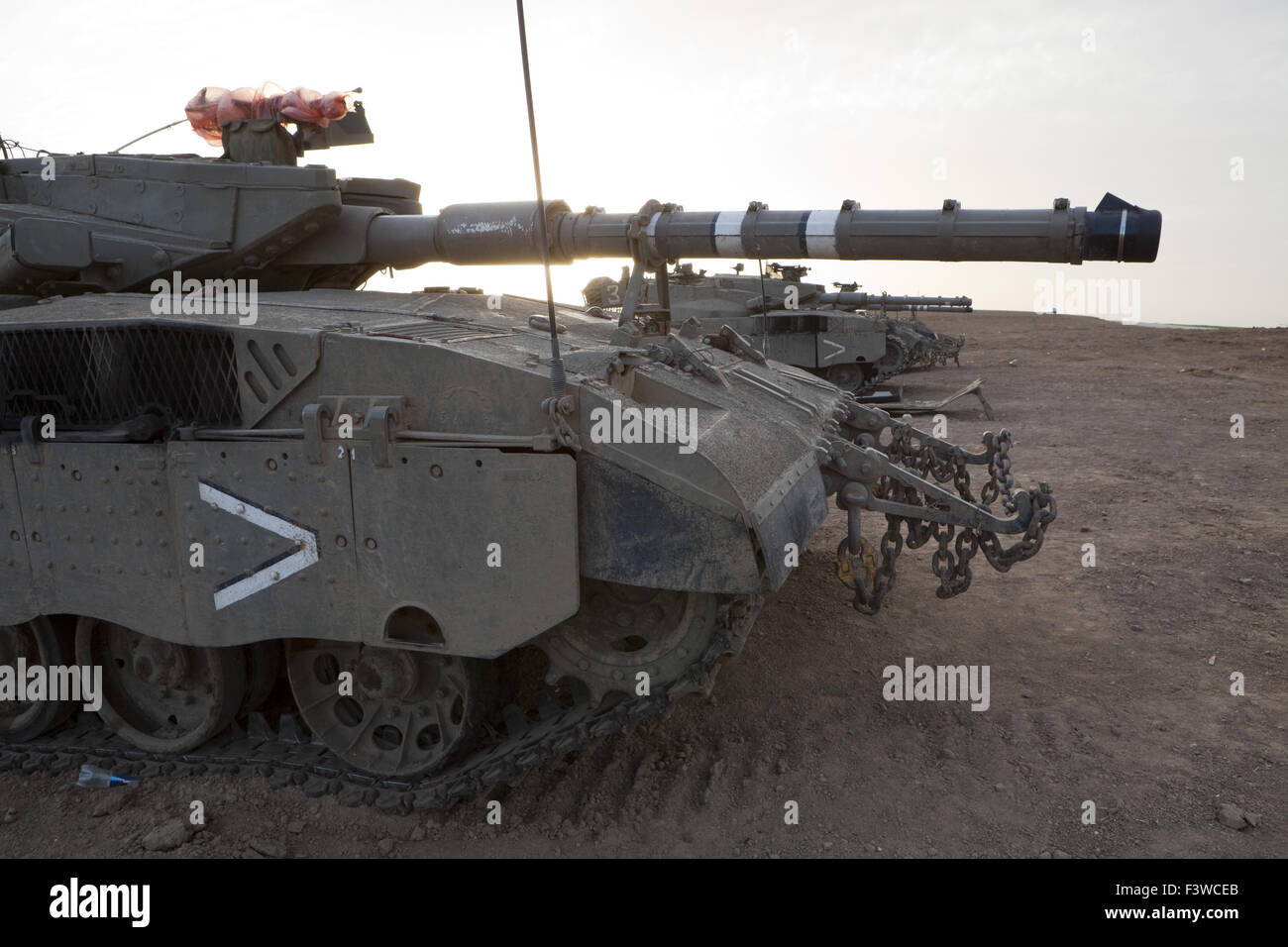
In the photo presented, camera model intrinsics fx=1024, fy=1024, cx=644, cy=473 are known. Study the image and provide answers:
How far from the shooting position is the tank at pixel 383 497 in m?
3.87

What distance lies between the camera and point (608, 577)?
12.6 feet

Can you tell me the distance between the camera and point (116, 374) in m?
4.45

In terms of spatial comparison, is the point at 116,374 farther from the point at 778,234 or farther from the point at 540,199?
the point at 778,234

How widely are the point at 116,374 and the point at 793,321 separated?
1194 cm

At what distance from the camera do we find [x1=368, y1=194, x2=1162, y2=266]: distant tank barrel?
4.46m

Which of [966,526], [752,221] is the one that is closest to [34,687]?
[752,221]

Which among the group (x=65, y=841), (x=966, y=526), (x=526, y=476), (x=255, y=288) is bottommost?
(x=65, y=841)

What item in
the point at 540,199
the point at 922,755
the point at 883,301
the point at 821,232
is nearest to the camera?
the point at 540,199

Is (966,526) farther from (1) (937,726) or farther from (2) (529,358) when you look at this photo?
(2) (529,358)

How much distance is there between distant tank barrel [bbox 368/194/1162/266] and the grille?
188cm

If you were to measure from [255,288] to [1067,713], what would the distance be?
194 inches

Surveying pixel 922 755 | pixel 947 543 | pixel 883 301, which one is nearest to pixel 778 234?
pixel 947 543

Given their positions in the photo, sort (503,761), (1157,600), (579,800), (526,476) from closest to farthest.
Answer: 1. (526,476)
2. (503,761)
3. (579,800)
4. (1157,600)

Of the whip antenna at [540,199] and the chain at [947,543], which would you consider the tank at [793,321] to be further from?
the whip antenna at [540,199]
